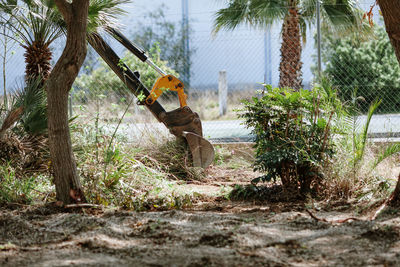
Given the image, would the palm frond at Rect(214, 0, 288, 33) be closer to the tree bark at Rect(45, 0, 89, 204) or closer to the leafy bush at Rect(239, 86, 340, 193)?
the leafy bush at Rect(239, 86, 340, 193)

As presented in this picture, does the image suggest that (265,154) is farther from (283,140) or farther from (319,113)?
(319,113)

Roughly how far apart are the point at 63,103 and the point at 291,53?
20.8 feet

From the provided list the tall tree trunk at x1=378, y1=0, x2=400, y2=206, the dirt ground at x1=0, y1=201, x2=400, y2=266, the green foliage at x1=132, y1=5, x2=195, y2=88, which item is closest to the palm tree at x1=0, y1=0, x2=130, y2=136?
the dirt ground at x1=0, y1=201, x2=400, y2=266

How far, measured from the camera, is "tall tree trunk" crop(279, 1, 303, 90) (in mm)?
9656

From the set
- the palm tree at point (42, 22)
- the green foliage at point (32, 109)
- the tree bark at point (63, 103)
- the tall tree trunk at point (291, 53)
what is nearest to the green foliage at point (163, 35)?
the tall tree trunk at point (291, 53)

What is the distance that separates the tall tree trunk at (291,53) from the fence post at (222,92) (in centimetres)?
477

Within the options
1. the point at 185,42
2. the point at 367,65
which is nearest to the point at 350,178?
the point at 367,65

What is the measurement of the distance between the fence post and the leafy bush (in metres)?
9.29

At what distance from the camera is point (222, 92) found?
1507 centimetres

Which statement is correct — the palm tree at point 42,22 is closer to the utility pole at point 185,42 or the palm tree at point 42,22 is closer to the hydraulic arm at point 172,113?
the hydraulic arm at point 172,113

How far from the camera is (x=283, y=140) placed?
487 centimetres

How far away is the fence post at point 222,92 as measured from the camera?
47.9 ft

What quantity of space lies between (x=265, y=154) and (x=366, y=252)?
1958 mm

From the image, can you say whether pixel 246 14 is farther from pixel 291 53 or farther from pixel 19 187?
pixel 19 187
